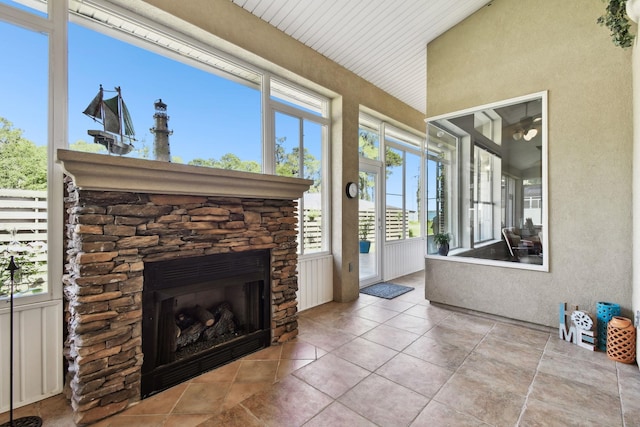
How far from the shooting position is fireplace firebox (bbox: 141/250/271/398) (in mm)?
2084

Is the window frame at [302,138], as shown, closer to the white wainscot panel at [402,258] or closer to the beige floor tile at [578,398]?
the white wainscot panel at [402,258]

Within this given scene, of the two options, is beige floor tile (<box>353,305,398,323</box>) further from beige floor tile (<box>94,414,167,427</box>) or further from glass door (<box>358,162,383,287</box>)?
beige floor tile (<box>94,414,167,427</box>)

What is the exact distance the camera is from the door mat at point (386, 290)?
4.40 m

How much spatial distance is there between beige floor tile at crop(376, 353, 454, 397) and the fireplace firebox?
45.7 inches

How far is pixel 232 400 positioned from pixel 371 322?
1.81 meters

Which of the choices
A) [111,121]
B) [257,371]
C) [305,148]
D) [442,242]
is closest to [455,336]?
[442,242]

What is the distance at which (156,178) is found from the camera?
6.32ft

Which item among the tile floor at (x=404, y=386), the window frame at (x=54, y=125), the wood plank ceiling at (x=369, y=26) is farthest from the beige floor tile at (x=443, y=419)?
the wood plank ceiling at (x=369, y=26)

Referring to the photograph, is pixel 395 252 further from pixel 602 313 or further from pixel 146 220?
pixel 146 220

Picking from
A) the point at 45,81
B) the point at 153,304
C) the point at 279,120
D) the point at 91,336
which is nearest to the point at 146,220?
the point at 153,304

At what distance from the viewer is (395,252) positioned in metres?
5.43

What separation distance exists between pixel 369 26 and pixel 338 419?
12.6ft

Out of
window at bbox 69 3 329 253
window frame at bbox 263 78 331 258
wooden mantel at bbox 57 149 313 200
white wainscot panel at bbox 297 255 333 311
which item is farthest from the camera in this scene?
white wainscot panel at bbox 297 255 333 311

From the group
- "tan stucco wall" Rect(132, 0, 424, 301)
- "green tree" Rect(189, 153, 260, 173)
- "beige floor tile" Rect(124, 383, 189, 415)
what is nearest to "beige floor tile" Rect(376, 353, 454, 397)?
"beige floor tile" Rect(124, 383, 189, 415)
